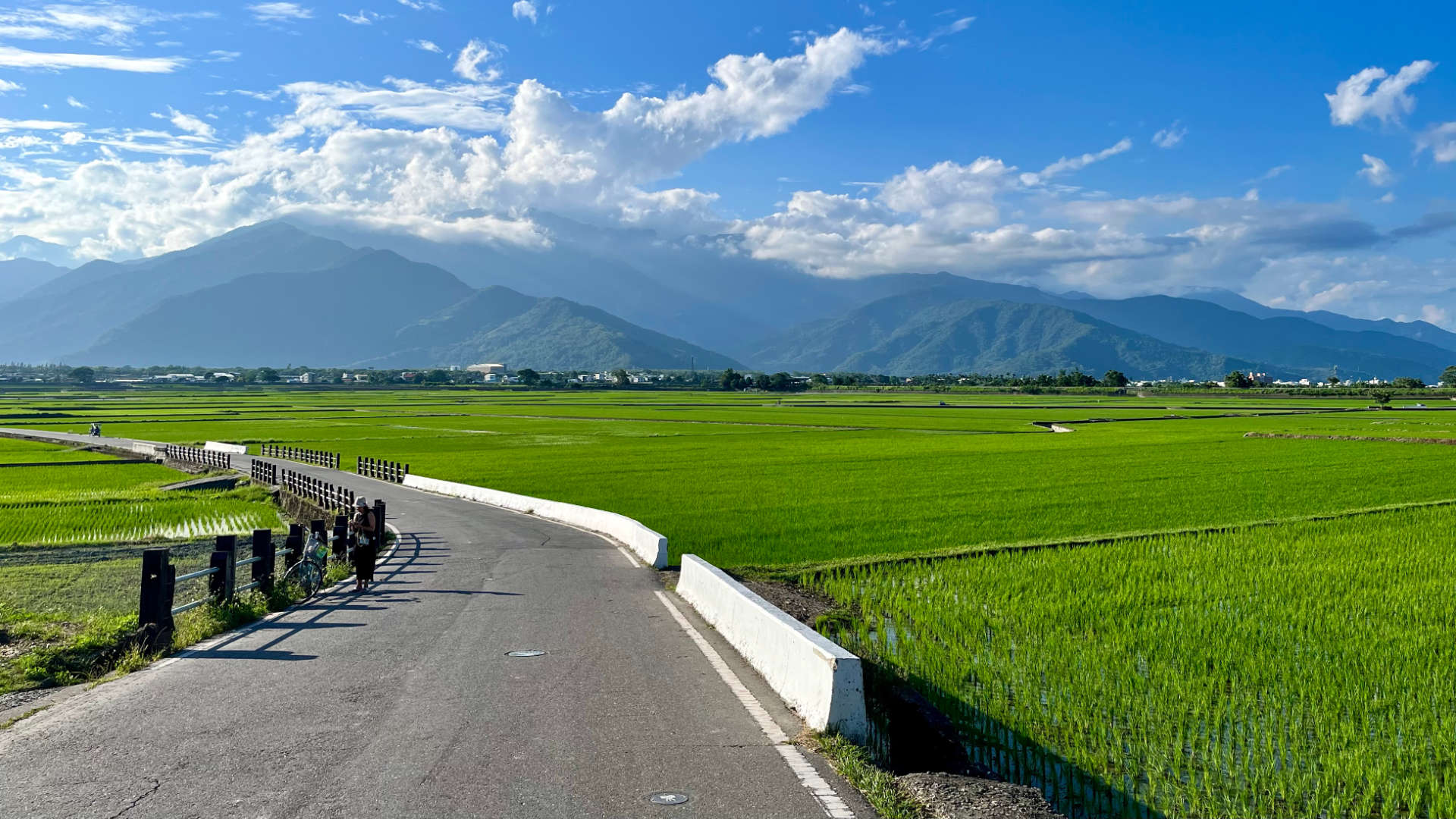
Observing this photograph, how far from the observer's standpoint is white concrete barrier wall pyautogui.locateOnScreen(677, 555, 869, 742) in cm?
813

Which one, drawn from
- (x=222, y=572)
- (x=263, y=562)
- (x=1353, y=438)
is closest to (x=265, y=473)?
(x=263, y=562)

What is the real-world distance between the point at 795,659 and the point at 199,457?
51.7 metres

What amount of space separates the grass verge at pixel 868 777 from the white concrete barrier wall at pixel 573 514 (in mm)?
11564

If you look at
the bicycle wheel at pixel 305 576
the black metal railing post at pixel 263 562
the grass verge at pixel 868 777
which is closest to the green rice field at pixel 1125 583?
the grass verge at pixel 868 777

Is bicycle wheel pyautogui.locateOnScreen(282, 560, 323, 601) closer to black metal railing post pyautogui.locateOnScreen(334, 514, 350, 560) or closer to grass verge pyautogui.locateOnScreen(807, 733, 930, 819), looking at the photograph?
black metal railing post pyautogui.locateOnScreen(334, 514, 350, 560)

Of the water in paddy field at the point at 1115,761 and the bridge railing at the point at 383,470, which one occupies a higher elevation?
the water in paddy field at the point at 1115,761

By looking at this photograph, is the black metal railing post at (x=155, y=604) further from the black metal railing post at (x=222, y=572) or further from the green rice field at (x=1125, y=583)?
the green rice field at (x=1125, y=583)

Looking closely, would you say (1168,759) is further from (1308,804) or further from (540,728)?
(540,728)

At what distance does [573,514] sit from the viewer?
28.0 meters

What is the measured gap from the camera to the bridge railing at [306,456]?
51531mm

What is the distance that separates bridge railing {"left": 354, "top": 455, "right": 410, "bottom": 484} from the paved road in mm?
30648

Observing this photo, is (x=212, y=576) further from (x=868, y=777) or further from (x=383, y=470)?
(x=383, y=470)

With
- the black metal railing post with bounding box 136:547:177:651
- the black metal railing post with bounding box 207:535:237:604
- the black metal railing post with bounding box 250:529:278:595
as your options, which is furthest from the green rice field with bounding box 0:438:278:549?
the black metal railing post with bounding box 136:547:177:651

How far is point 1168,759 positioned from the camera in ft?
27.0
